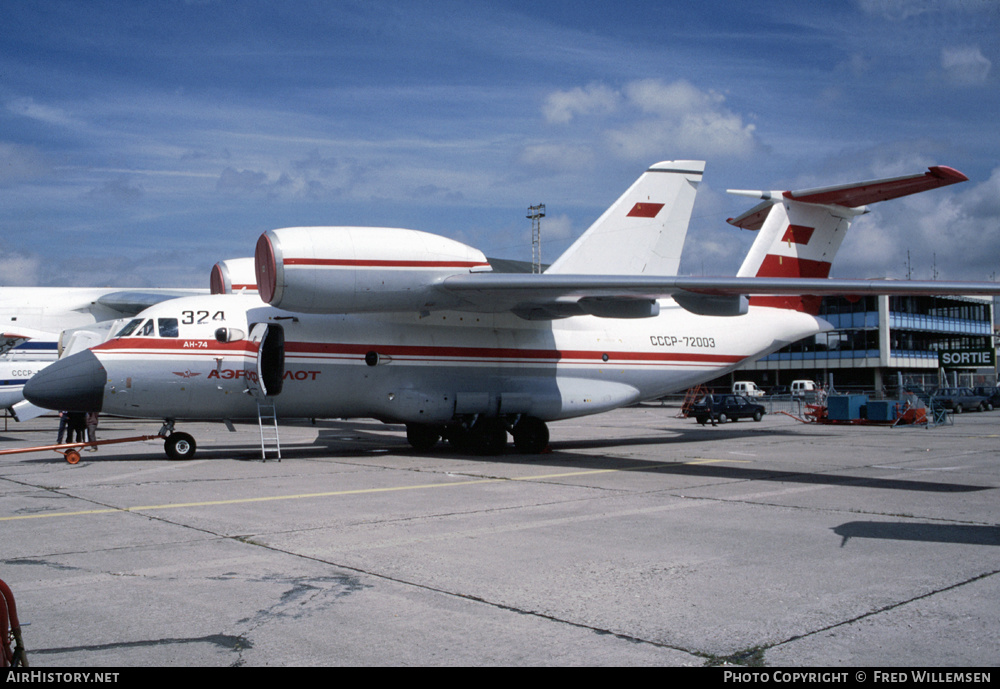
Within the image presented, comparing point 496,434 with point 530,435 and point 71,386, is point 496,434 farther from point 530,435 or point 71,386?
point 71,386

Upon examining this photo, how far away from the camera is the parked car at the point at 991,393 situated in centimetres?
4069

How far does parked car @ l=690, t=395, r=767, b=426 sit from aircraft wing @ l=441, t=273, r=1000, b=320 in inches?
600

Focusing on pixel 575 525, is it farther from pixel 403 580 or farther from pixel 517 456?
pixel 517 456

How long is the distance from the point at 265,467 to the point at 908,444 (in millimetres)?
13760

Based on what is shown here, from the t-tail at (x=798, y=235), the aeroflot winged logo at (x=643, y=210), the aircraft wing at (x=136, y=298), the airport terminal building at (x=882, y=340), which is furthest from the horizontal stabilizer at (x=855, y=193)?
the airport terminal building at (x=882, y=340)

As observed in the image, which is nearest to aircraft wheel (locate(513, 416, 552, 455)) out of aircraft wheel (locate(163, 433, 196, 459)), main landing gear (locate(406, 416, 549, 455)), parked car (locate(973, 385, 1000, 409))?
main landing gear (locate(406, 416, 549, 455))

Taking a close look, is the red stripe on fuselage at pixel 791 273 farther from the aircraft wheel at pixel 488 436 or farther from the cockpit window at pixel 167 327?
the cockpit window at pixel 167 327

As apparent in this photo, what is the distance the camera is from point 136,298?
3103 cm

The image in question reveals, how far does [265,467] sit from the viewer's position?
42.2 feet

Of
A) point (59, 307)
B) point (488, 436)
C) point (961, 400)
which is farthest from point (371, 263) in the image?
point (961, 400)

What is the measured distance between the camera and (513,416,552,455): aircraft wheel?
15.5 metres
